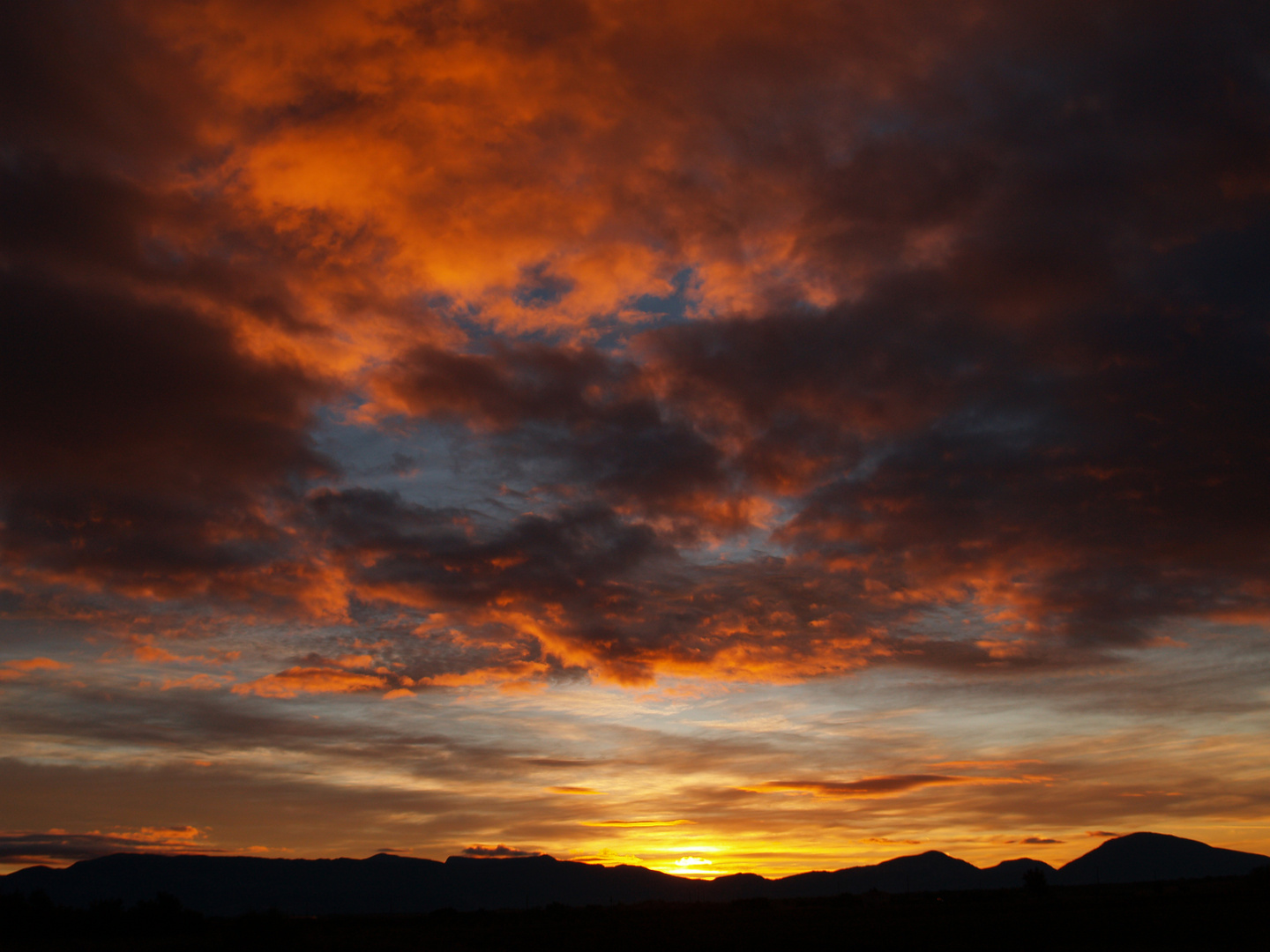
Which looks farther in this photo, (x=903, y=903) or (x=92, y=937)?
(x=903, y=903)

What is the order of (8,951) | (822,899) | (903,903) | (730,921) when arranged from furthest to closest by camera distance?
(822,899) < (903,903) < (730,921) < (8,951)

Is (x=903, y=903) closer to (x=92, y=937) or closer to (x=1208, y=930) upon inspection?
(x=1208, y=930)

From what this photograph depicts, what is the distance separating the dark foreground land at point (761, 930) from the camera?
49.1m

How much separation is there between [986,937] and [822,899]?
269 feet

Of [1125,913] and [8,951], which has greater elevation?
[1125,913]

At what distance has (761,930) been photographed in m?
66.1

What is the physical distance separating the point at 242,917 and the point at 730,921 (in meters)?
A: 42.6

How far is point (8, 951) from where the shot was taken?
183 ft

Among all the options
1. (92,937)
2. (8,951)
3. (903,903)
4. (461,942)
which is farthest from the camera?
(903,903)

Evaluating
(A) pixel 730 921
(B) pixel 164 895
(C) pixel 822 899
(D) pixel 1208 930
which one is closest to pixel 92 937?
(B) pixel 164 895

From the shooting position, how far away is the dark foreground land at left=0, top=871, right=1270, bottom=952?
49.1 metres

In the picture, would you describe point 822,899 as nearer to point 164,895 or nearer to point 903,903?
point 903,903

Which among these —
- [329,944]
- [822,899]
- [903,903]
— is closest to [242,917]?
[329,944]

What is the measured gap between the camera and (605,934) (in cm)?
6444
